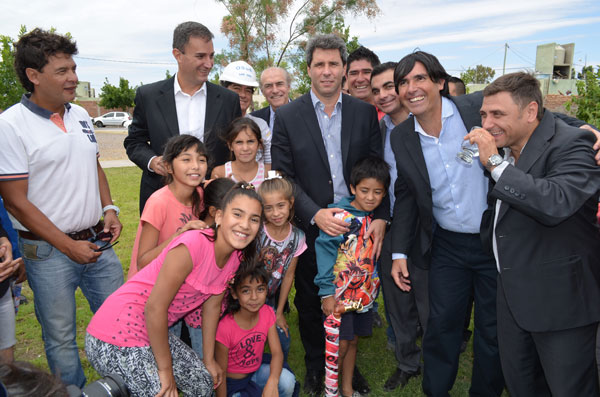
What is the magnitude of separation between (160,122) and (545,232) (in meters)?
3.34

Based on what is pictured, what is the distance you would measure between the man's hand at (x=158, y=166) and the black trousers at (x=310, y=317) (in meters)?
1.43

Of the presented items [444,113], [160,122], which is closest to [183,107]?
[160,122]

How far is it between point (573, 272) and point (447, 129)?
4.37ft

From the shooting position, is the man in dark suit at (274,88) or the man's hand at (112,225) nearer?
the man's hand at (112,225)

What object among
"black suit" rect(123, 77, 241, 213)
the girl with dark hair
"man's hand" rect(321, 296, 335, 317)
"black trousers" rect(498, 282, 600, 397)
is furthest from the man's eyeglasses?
"black trousers" rect(498, 282, 600, 397)

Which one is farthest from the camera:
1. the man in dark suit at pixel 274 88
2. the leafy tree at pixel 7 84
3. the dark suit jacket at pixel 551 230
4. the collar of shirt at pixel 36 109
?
the leafy tree at pixel 7 84

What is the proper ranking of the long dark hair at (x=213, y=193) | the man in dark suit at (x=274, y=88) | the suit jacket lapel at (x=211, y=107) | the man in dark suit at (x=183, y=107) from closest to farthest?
the long dark hair at (x=213, y=193) < the man in dark suit at (x=183, y=107) < the suit jacket lapel at (x=211, y=107) < the man in dark suit at (x=274, y=88)

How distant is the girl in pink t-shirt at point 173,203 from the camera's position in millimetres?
3021

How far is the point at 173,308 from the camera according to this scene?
9.12 feet

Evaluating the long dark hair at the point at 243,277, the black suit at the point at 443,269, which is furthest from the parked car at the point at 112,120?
the black suit at the point at 443,269

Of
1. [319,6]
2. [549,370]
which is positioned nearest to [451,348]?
[549,370]

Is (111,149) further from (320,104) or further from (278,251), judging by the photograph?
(278,251)

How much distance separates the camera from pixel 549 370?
2.57 m

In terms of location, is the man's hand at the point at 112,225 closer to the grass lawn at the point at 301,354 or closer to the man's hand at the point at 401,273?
the grass lawn at the point at 301,354
